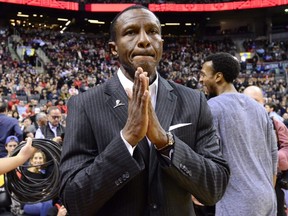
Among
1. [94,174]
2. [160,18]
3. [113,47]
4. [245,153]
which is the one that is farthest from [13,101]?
[160,18]

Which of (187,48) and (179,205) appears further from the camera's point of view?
(187,48)

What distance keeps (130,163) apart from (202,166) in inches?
10.3

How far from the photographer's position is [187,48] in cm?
3347

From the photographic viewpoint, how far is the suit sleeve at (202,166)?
1502 millimetres

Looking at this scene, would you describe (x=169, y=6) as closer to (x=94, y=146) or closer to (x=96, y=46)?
(x=96, y=46)

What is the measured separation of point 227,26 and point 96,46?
1179 centimetres

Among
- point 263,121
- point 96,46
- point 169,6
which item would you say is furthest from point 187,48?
point 263,121

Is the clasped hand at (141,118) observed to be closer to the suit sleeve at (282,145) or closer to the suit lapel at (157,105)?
the suit lapel at (157,105)

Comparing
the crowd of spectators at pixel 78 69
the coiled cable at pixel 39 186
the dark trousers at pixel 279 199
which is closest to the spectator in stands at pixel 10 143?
the coiled cable at pixel 39 186

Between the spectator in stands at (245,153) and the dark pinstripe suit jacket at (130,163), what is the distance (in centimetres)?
100

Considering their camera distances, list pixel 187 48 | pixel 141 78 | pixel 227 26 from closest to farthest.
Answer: pixel 141 78, pixel 187 48, pixel 227 26

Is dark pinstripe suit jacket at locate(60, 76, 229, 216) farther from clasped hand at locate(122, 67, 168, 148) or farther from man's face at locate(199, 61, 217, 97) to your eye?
man's face at locate(199, 61, 217, 97)

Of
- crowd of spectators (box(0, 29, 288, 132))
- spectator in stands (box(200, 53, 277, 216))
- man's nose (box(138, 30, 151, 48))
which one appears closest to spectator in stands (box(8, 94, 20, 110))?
crowd of spectators (box(0, 29, 288, 132))

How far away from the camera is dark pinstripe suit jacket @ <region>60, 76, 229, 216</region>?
4.85 feet
